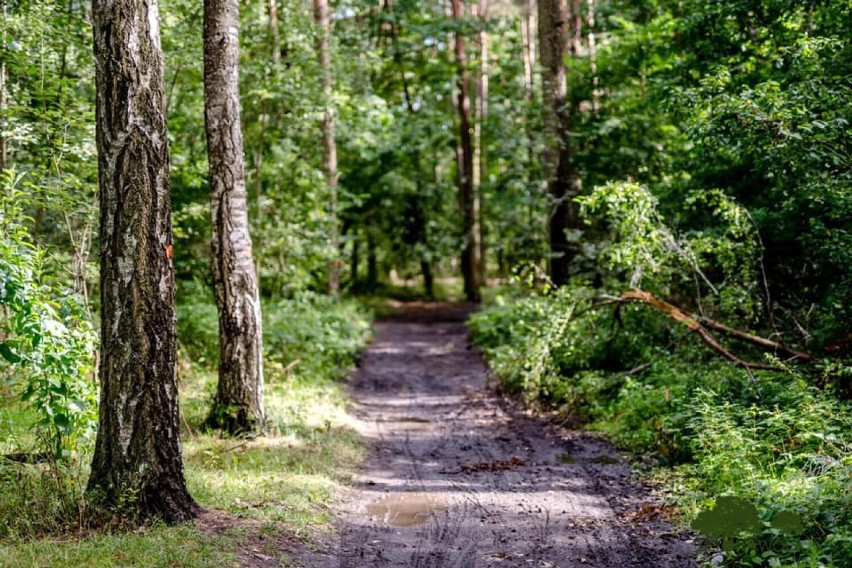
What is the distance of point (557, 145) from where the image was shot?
47.1 ft

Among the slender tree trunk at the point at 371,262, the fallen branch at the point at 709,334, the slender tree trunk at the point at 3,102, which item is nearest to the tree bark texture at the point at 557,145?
the fallen branch at the point at 709,334

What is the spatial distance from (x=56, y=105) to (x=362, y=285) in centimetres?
2156

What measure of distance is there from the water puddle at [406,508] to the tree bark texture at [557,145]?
7.79 meters

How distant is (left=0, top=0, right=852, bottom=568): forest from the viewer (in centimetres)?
520

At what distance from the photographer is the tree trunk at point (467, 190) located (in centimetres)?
2580

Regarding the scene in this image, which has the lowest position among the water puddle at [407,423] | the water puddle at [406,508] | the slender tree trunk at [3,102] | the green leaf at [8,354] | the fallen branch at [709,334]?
the water puddle at [406,508]

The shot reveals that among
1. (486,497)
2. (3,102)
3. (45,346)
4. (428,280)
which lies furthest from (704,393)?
(428,280)

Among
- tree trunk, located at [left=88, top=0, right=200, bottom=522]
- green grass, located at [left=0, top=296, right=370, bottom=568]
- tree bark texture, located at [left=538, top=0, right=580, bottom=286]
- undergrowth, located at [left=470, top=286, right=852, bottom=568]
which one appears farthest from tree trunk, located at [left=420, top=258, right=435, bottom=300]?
tree trunk, located at [left=88, top=0, right=200, bottom=522]

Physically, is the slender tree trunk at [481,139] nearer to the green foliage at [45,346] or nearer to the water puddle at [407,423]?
→ the water puddle at [407,423]

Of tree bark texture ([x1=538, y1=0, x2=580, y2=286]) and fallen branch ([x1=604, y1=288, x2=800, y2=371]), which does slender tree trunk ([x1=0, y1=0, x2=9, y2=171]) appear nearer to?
fallen branch ([x1=604, y1=288, x2=800, y2=371])

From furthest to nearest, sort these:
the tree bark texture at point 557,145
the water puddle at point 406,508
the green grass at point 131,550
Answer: the tree bark texture at point 557,145 → the water puddle at point 406,508 → the green grass at point 131,550

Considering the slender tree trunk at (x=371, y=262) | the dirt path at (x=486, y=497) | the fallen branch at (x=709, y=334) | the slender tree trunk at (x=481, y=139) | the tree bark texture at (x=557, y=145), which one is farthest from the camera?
the slender tree trunk at (x=371, y=262)

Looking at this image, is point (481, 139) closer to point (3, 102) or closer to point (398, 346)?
point (398, 346)

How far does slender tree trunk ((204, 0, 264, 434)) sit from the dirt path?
1.82 metres
